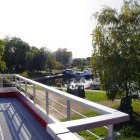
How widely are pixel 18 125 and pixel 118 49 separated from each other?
577 inches

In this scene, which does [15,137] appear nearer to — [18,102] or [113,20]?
[18,102]

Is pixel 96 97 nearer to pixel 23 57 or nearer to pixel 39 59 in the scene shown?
pixel 39 59

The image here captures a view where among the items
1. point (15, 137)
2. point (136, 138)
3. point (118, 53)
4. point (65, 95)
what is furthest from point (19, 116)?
point (118, 53)

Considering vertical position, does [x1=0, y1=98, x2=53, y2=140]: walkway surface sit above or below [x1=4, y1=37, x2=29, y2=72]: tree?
below

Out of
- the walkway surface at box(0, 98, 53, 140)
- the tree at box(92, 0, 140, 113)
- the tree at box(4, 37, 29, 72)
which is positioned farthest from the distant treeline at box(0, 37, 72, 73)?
the walkway surface at box(0, 98, 53, 140)

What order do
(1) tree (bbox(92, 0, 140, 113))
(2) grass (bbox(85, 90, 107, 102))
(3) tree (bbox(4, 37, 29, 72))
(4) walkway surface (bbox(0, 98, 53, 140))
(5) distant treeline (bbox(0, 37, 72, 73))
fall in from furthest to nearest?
(3) tree (bbox(4, 37, 29, 72)), (5) distant treeline (bbox(0, 37, 72, 73)), (2) grass (bbox(85, 90, 107, 102)), (1) tree (bbox(92, 0, 140, 113)), (4) walkway surface (bbox(0, 98, 53, 140))

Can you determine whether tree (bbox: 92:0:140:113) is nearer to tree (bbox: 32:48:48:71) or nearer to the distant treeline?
the distant treeline

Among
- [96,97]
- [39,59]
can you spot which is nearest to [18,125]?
[96,97]

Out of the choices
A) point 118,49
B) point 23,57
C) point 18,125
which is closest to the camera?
point 18,125

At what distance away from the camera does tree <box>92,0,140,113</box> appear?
1986cm

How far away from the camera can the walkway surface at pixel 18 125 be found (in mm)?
5562

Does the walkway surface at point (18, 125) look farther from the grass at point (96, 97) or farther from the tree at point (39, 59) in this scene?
the tree at point (39, 59)

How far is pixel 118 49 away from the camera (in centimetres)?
2012

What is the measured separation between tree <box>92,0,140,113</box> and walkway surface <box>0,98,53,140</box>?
12216 millimetres
